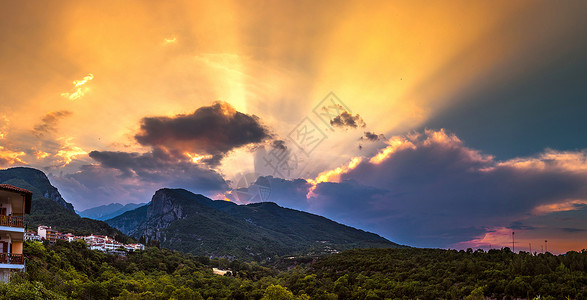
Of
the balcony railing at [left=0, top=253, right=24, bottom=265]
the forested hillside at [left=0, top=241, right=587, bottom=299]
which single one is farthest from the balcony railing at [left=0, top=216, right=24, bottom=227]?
the forested hillside at [left=0, top=241, right=587, bottom=299]

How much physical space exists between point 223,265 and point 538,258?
110676mm

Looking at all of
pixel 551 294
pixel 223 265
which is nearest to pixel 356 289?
pixel 551 294

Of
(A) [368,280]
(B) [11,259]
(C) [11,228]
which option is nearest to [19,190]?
(C) [11,228]

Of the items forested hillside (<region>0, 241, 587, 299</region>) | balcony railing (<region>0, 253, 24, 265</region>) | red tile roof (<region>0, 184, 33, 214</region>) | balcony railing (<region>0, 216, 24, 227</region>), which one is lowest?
forested hillside (<region>0, 241, 587, 299</region>)

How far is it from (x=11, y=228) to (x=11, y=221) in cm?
60

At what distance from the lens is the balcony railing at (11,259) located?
24.6 metres

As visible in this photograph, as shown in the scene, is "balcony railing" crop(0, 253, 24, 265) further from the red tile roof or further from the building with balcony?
the red tile roof

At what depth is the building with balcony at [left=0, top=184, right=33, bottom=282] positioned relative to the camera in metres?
24.6

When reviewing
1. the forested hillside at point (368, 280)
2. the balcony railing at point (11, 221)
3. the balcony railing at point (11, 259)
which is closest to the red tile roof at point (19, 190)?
the balcony railing at point (11, 221)

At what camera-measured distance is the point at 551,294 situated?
137 feet

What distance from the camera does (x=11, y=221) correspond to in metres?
25.1

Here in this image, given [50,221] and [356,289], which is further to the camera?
[50,221]

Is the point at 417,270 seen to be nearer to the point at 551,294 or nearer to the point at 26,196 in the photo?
the point at 551,294

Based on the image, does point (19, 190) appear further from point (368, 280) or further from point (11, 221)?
point (368, 280)
